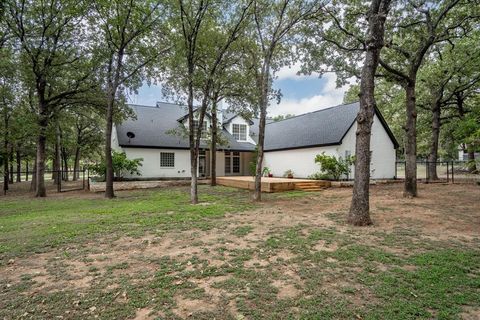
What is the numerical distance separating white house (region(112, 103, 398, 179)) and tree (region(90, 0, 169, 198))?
423cm

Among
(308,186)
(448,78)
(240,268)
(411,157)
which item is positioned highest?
(448,78)

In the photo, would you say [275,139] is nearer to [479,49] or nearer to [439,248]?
[479,49]

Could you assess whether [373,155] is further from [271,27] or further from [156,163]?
[156,163]

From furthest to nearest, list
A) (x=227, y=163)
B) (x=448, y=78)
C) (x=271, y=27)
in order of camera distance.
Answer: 1. (x=227, y=163)
2. (x=448, y=78)
3. (x=271, y=27)

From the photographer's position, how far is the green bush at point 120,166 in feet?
53.3

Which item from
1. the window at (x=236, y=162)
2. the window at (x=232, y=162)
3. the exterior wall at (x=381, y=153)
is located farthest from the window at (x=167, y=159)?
the exterior wall at (x=381, y=153)

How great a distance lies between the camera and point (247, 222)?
690cm

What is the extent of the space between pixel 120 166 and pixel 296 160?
12.3m

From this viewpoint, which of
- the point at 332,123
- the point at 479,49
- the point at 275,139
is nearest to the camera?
the point at 479,49

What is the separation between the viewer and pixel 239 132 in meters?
23.5

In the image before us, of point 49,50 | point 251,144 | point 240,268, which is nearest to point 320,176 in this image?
point 251,144

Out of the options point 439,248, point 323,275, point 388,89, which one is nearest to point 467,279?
point 439,248

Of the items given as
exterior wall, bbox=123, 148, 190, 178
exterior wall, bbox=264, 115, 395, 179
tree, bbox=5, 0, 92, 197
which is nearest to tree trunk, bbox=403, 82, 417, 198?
exterior wall, bbox=264, 115, 395, 179

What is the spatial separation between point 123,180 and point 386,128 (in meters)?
18.7
